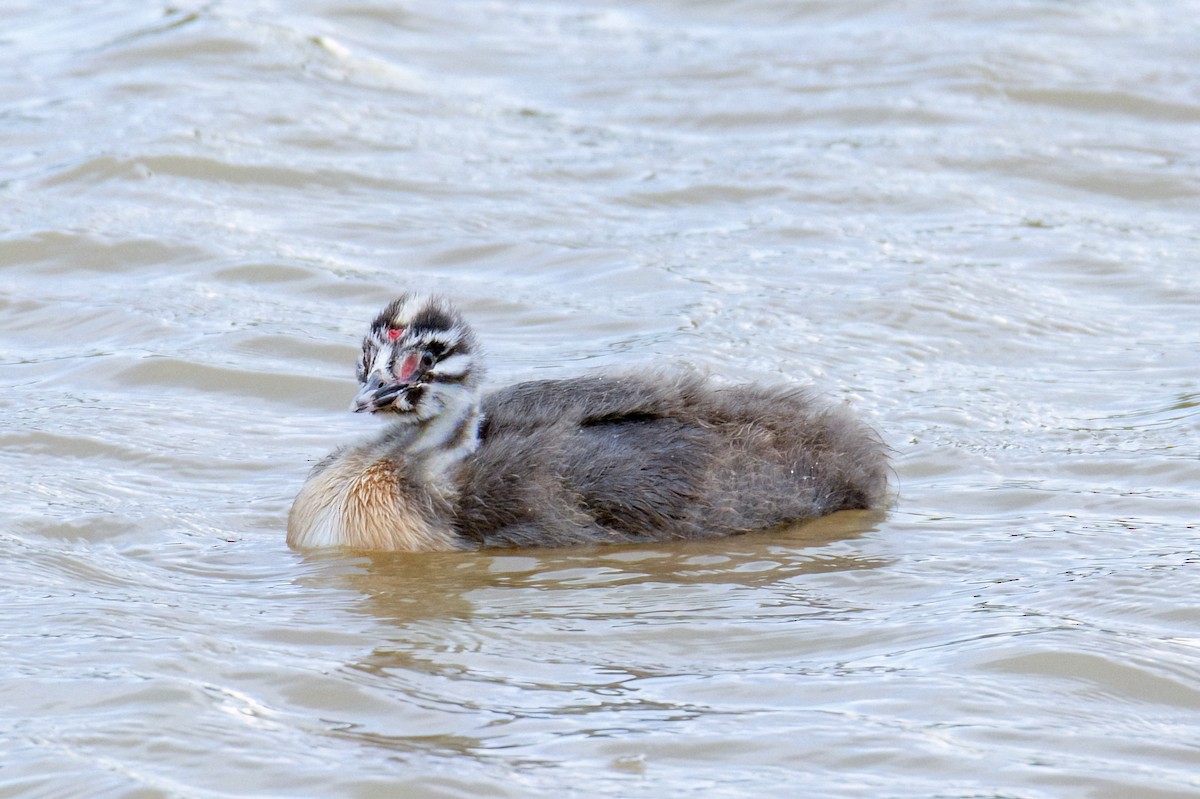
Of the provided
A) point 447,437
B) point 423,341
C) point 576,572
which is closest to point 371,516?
point 447,437

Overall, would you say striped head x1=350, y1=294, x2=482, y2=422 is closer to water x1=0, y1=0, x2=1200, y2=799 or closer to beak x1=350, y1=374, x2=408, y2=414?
beak x1=350, y1=374, x2=408, y2=414

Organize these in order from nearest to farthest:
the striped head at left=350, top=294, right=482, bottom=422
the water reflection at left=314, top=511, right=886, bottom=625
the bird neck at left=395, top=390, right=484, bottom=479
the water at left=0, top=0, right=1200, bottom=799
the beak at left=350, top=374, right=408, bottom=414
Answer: the water at left=0, top=0, right=1200, bottom=799
the water reflection at left=314, top=511, right=886, bottom=625
the beak at left=350, top=374, right=408, bottom=414
the striped head at left=350, top=294, right=482, bottom=422
the bird neck at left=395, top=390, right=484, bottom=479

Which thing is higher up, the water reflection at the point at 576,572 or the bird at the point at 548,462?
the bird at the point at 548,462

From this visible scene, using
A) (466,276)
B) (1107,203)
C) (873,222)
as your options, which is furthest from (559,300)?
(1107,203)

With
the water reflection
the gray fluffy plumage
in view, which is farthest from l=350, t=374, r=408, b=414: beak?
the water reflection

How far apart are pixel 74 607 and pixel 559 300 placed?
5.26 metres

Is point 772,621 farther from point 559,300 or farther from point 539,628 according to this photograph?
point 559,300

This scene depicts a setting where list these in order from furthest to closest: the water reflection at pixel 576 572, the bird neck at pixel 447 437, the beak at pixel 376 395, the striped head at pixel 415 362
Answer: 1. the bird neck at pixel 447 437
2. the striped head at pixel 415 362
3. the beak at pixel 376 395
4. the water reflection at pixel 576 572

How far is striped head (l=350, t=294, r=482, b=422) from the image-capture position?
8.52 meters

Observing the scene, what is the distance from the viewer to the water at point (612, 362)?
646cm

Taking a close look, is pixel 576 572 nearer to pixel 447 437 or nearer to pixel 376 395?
pixel 447 437

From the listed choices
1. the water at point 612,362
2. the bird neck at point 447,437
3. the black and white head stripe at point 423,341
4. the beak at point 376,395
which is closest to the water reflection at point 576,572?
the water at point 612,362

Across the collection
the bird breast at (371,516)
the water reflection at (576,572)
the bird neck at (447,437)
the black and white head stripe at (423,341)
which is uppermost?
the black and white head stripe at (423,341)

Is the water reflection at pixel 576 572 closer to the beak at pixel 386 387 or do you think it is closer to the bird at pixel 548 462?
the bird at pixel 548 462
